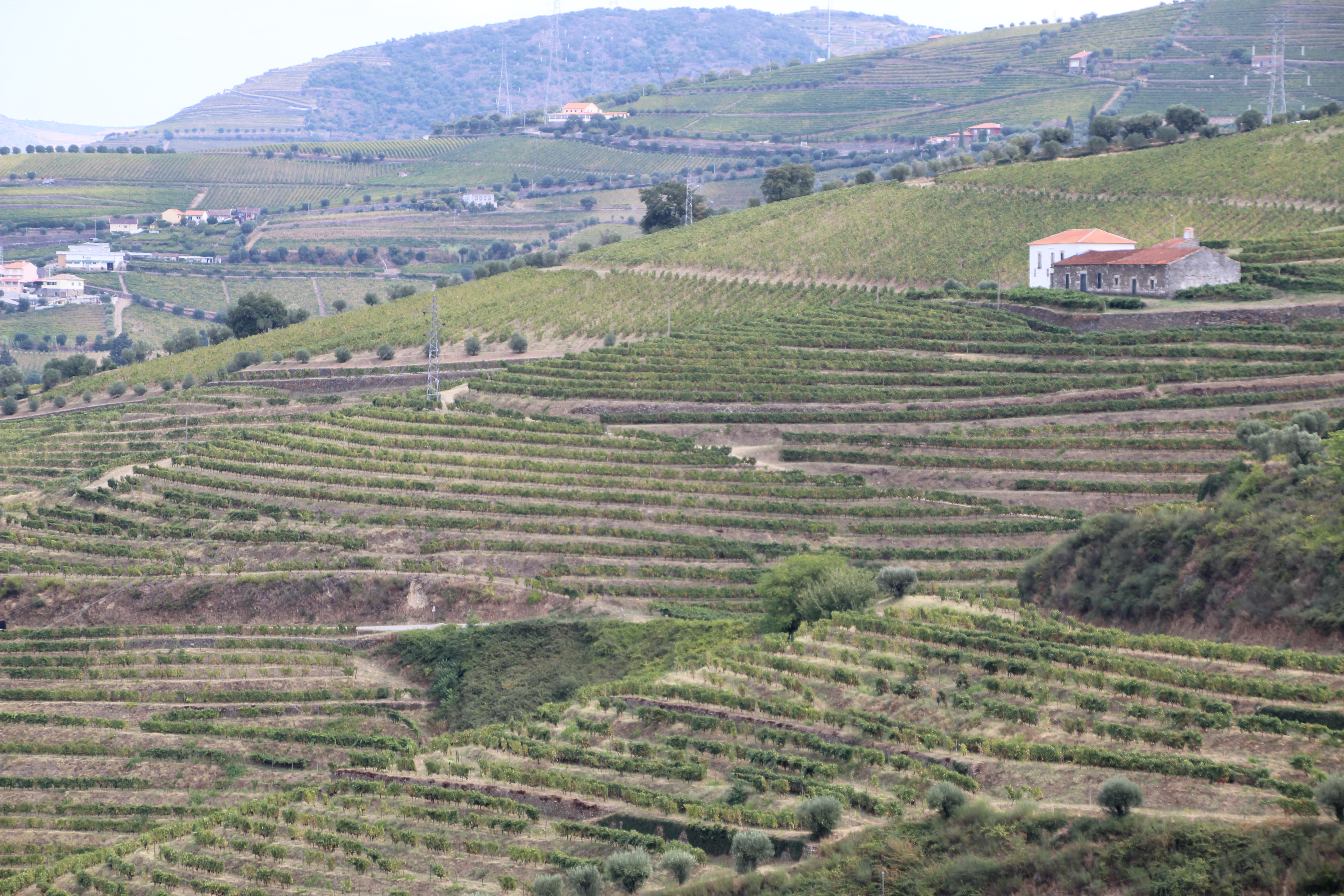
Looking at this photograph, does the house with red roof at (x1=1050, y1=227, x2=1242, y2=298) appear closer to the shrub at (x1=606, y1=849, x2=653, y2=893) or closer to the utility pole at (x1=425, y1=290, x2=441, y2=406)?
the utility pole at (x1=425, y1=290, x2=441, y2=406)

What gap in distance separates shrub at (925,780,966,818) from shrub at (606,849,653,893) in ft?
18.8

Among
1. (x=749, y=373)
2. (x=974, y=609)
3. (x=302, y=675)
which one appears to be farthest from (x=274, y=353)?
(x=974, y=609)

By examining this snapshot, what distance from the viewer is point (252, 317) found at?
10156cm

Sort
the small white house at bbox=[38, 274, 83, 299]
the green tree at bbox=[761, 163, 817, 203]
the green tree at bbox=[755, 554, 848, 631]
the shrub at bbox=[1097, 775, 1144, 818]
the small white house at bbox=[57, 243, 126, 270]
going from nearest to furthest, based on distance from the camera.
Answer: the shrub at bbox=[1097, 775, 1144, 818]
the green tree at bbox=[755, 554, 848, 631]
the green tree at bbox=[761, 163, 817, 203]
the small white house at bbox=[38, 274, 83, 299]
the small white house at bbox=[57, 243, 126, 270]

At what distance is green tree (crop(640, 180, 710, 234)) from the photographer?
11788 centimetres

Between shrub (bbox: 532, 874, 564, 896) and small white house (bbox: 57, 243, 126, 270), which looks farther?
small white house (bbox: 57, 243, 126, 270)

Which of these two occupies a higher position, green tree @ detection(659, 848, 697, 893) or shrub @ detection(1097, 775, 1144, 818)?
shrub @ detection(1097, 775, 1144, 818)

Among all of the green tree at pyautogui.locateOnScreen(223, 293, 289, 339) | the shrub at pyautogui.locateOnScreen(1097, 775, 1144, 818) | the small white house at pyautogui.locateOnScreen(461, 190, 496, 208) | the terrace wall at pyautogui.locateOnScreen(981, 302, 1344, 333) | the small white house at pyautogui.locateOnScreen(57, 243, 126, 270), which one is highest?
the small white house at pyautogui.locateOnScreen(461, 190, 496, 208)

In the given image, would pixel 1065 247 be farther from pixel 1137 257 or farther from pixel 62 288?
pixel 62 288

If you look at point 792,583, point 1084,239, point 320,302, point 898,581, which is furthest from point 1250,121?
point 320,302

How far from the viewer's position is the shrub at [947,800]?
89.5 feet

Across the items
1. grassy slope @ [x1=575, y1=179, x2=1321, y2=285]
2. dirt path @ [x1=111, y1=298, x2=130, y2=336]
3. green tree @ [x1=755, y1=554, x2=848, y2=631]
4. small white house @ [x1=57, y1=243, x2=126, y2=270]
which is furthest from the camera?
small white house @ [x1=57, y1=243, x2=126, y2=270]

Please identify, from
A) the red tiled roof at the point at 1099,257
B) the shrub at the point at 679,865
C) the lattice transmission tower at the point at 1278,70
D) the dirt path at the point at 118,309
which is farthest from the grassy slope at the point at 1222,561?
the dirt path at the point at 118,309

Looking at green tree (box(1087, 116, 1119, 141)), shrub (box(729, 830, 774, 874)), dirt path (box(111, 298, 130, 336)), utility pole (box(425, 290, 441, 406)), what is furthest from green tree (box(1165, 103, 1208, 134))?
dirt path (box(111, 298, 130, 336))
